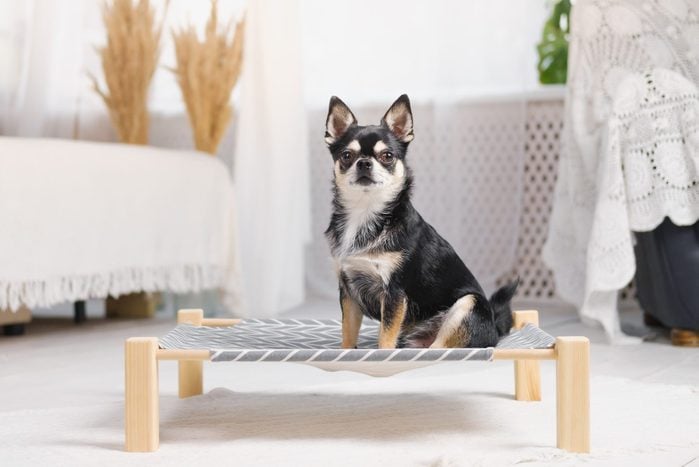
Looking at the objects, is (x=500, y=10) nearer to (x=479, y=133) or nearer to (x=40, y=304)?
(x=479, y=133)

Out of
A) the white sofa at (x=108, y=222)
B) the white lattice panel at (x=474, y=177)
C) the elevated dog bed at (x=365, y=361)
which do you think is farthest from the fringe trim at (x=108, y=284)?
the elevated dog bed at (x=365, y=361)

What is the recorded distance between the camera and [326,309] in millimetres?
3613

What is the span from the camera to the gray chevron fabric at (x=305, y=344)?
140 centimetres

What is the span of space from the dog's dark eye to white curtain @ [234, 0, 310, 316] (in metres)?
1.74

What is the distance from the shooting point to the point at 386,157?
62.4 inches

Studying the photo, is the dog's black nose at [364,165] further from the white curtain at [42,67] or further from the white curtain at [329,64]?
the white curtain at [42,67]

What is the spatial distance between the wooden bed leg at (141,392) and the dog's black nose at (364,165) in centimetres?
44

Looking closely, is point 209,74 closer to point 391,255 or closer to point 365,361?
point 391,255

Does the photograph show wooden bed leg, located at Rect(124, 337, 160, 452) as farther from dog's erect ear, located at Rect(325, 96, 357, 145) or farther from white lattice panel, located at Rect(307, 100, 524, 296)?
white lattice panel, located at Rect(307, 100, 524, 296)

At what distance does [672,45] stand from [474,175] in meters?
1.21

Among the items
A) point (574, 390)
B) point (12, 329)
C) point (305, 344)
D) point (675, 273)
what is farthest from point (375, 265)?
point (12, 329)

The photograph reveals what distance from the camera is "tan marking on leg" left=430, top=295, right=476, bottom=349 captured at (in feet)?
5.20

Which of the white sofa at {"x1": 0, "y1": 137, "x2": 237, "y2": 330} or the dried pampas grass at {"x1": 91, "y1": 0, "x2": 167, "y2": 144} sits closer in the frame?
the white sofa at {"x1": 0, "y1": 137, "x2": 237, "y2": 330}

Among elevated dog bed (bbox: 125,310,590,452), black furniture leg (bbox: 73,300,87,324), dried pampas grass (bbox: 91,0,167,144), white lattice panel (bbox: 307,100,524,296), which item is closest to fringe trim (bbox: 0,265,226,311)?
black furniture leg (bbox: 73,300,87,324)
